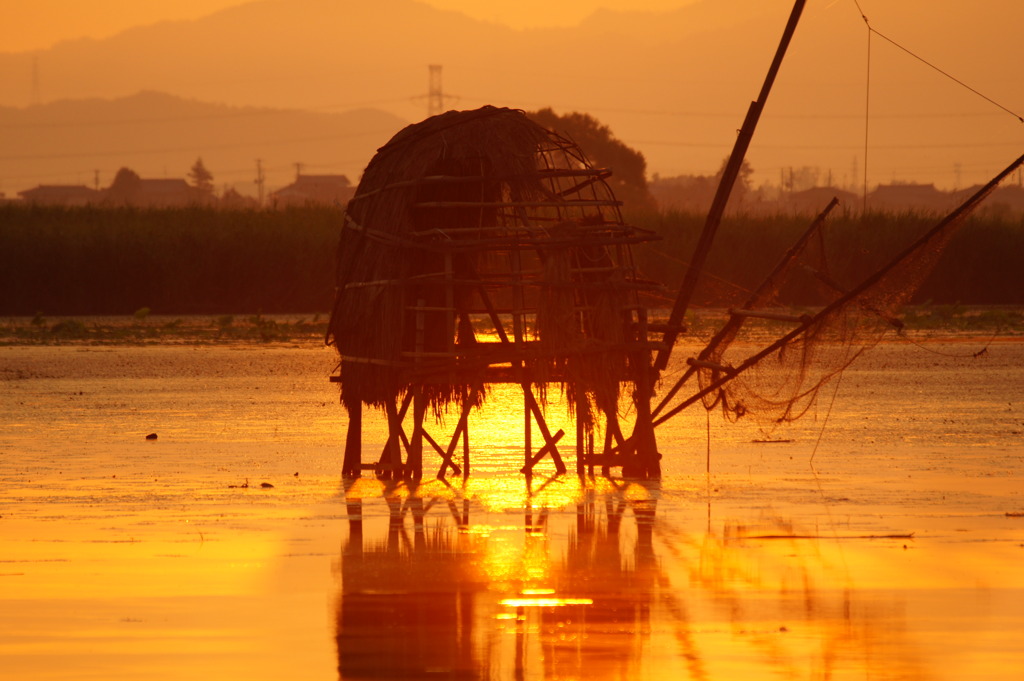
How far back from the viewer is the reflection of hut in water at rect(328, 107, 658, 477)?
17.0 metres

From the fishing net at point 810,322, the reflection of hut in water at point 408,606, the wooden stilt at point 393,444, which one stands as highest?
the fishing net at point 810,322

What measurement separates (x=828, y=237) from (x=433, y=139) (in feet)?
148

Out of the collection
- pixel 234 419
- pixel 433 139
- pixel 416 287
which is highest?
pixel 433 139

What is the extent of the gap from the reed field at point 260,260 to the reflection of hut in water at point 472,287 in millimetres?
41196

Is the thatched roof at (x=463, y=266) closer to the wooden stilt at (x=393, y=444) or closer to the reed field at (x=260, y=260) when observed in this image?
the wooden stilt at (x=393, y=444)

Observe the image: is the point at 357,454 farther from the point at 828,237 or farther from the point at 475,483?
the point at 828,237

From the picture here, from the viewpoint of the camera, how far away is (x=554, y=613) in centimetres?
1121

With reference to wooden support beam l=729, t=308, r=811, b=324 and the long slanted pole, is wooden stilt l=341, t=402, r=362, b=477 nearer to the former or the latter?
the long slanted pole

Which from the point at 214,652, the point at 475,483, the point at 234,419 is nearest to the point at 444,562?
the point at 214,652

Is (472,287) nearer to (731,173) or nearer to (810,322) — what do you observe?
(731,173)

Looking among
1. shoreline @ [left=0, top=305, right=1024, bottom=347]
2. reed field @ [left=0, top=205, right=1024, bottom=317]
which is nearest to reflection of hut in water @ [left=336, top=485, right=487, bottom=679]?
shoreline @ [left=0, top=305, right=1024, bottom=347]

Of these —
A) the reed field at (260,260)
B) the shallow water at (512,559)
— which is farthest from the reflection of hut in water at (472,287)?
the reed field at (260,260)

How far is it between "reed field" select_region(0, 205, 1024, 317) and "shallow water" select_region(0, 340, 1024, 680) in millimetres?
38246

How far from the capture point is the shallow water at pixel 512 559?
10.2m
